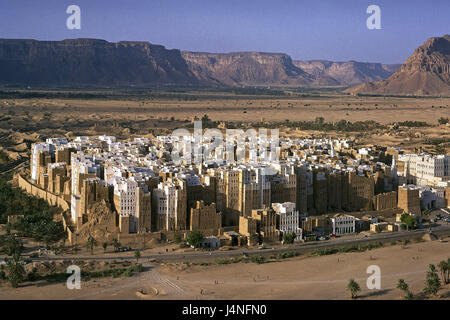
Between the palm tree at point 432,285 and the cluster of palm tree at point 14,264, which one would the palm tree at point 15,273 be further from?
the palm tree at point 432,285

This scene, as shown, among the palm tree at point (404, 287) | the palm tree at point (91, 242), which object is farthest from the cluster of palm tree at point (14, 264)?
the palm tree at point (404, 287)

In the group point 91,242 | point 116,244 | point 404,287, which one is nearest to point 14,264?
point 91,242

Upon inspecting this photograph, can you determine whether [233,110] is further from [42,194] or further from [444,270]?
[444,270]

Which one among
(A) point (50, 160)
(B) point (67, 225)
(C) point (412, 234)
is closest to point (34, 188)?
(A) point (50, 160)

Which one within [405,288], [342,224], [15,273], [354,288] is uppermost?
[342,224]

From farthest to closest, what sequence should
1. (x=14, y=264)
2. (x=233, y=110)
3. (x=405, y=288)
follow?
1. (x=233, y=110)
2. (x=14, y=264)
3. (x=405, y=288)

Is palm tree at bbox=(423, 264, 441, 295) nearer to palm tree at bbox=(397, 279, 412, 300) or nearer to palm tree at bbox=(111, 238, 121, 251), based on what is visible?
palm tree at bbox=(397, 279, 412, 300)

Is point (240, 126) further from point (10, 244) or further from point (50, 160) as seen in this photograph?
point (10, 244)

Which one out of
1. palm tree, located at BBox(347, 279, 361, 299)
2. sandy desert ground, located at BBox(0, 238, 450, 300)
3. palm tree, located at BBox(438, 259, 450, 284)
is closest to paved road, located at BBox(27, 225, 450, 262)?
sandy desert ground, located at BBox(0, 238, 450, 300)
